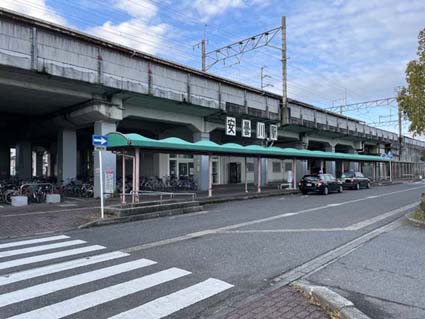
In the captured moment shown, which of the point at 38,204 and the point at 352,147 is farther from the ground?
the point at 352,147

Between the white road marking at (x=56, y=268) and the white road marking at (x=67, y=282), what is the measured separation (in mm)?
570

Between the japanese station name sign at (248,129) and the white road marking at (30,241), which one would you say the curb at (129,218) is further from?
the japanese station name sign at (248,129)

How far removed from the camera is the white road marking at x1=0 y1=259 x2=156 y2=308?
489 centimetres

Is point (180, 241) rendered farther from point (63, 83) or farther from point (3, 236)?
point (63, 83)

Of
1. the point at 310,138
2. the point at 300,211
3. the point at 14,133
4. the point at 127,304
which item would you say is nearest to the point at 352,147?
the point at 310,138

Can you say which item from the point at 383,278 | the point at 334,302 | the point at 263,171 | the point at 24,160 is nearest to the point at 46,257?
the point at 334,302

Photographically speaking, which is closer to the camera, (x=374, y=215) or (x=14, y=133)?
(x=374, y=215)

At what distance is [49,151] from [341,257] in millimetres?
38598

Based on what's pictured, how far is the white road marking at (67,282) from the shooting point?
16.0ft

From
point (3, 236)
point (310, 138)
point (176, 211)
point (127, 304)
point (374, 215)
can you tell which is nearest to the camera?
point (127, 304)

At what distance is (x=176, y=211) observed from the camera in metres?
14.4

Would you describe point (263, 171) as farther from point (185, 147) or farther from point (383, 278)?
point (383, 278)

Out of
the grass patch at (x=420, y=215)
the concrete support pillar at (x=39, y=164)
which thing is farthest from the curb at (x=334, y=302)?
the concrete support pillar at (x=39, y=164)

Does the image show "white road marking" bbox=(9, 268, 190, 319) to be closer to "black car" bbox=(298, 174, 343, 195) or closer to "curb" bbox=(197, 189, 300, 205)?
"curb" bbox=(197, 189, 300, 205)
